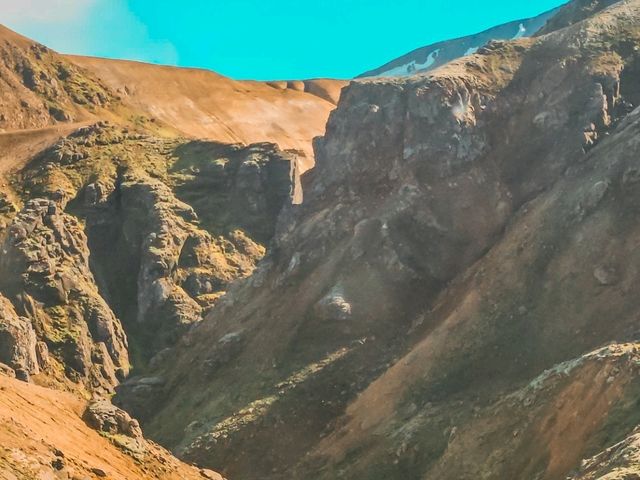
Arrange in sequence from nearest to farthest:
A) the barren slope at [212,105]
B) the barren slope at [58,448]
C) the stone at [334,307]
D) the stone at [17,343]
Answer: the barren slope at [58,448]
the stone at [334,307]
the stone at [17,343]
the barren slope at [212,105]

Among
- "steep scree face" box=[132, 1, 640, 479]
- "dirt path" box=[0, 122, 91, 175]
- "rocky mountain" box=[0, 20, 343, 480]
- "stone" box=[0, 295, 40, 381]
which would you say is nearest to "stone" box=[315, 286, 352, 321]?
"steep scree face" box=[132, 1, 640, 479]

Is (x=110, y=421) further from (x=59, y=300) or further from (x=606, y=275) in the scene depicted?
(x=59, y=300)

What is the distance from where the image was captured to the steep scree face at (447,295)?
36.9 meters

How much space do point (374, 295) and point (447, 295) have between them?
478cm

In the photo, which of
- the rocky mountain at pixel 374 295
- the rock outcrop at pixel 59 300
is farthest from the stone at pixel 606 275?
the rock outcrop at pixel 59 300

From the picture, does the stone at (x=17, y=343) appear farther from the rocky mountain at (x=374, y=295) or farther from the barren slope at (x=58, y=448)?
the barren slope at (x=58, y=448)

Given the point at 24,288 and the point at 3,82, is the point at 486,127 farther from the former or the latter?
the point at 3,82

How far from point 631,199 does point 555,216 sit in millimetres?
4493

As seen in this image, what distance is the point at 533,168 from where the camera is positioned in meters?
54.9

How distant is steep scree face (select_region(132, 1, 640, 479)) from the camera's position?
36.9 meters

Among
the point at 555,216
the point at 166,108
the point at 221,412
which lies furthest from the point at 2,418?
the point at 166,108

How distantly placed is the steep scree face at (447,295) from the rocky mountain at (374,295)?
0.52 ft

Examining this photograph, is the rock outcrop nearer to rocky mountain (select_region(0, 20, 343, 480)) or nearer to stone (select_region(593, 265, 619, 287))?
rocky mountain (select_region(0, 20, 343, 480))

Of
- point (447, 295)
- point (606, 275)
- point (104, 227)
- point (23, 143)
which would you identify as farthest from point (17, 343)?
point (606, 275)
